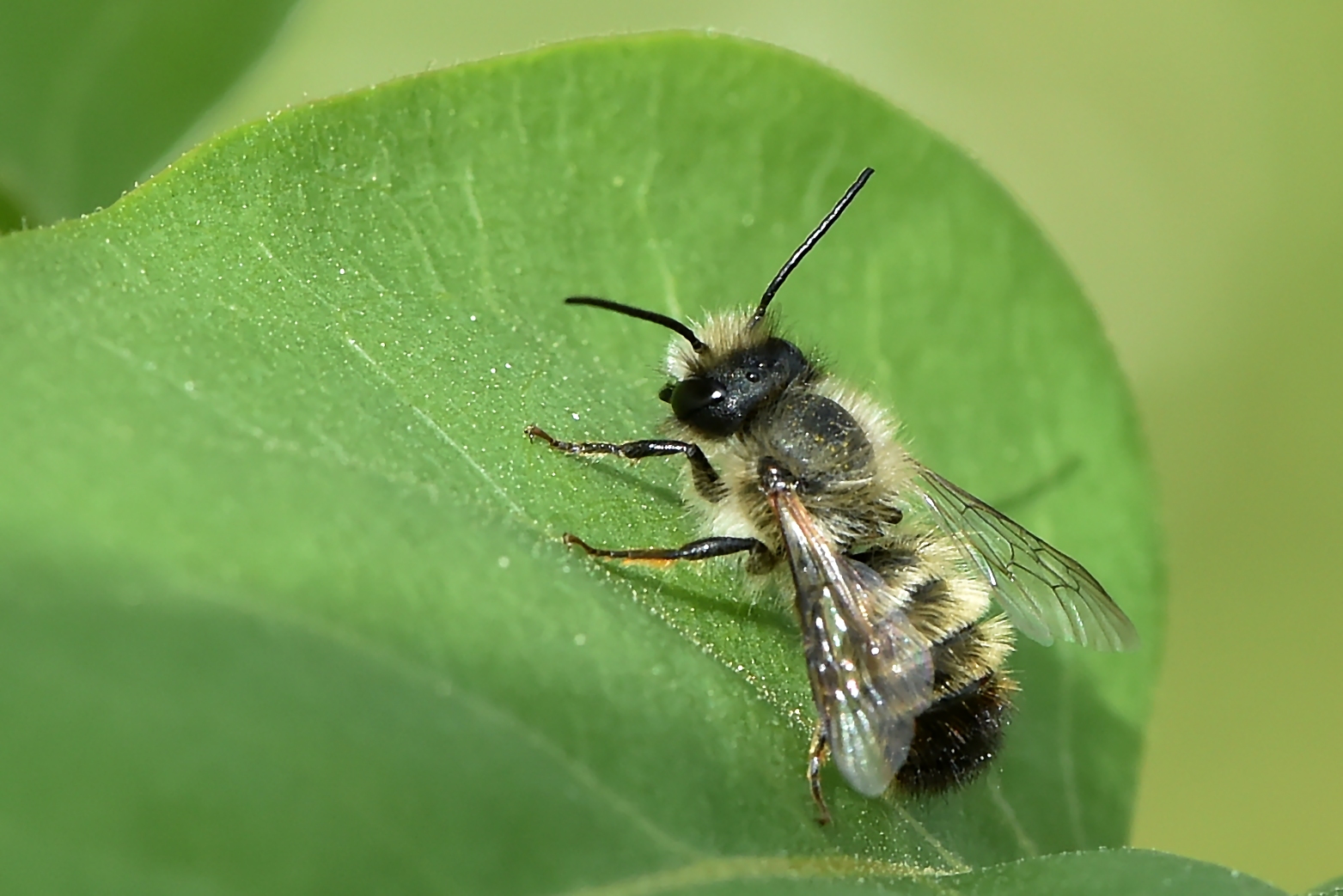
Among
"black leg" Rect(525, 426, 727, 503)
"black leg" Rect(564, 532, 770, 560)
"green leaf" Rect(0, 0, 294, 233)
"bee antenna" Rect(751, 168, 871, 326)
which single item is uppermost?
"green leaf" Rect(0, 0, 294, 233)

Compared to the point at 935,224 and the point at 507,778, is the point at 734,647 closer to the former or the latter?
the point at 507,778

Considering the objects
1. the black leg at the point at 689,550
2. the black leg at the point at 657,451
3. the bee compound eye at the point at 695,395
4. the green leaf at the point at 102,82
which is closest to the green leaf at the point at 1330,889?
the black leg at the point at 689,550

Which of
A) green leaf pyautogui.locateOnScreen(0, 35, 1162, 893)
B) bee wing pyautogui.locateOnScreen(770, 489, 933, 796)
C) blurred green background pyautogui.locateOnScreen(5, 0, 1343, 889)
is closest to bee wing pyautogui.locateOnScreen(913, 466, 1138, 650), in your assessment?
green leaf pyautogui.locateOnScreen(0, 35, 1162, 893)

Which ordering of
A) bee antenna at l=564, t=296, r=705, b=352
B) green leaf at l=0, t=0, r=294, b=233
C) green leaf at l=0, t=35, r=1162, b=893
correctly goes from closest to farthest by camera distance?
green leaf at l=0, t=35, r=1162, b=893
bee antenna at l=564, t=296, r=705, b=352
green leaf at l=0, t=0, r=294, b=233

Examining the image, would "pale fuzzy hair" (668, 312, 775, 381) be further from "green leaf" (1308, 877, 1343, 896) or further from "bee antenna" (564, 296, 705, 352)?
"green leaf" (1308, 877, 1343, 896)

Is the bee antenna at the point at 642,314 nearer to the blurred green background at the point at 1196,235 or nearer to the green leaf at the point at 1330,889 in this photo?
the green leaf at the point at 1330,889

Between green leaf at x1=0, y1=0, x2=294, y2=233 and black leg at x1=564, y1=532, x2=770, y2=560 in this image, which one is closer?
black leg at x1=564, y1=532, x2=770, y2=560
